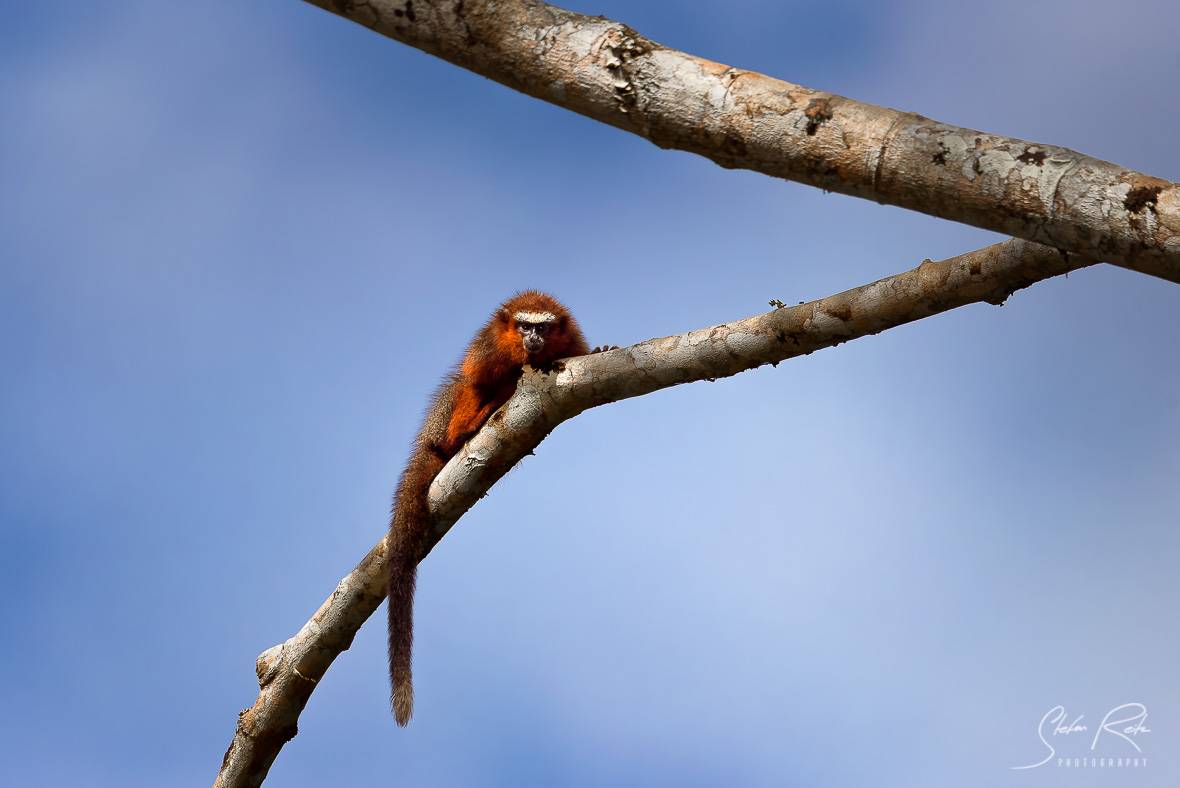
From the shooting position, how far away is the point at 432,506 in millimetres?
7504

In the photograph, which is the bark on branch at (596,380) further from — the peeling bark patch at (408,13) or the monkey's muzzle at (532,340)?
the peeling bark patch at (408,13)

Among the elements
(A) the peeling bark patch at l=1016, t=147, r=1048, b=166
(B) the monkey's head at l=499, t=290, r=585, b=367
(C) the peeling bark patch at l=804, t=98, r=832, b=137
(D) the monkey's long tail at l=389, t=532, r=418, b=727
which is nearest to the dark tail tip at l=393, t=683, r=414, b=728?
(D) the monkey's long tail at l=389, t=532, r=418, b=727

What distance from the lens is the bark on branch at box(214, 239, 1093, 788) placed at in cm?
568

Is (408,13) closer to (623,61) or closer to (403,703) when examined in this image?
(623,61)

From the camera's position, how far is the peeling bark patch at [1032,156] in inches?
153

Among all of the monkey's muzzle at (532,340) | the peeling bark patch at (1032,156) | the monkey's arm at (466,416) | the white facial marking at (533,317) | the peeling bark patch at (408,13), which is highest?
the white facial marking at (533,317)

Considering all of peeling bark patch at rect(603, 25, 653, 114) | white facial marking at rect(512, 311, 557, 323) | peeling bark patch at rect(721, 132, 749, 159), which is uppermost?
white facial marking at rect(512, 311, 557, 323)

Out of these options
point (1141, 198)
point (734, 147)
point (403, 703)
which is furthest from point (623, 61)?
point (403, 703)

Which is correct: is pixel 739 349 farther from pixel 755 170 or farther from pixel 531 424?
pixel 755 170

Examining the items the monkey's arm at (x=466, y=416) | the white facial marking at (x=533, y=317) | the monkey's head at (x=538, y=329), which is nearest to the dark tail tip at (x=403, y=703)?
the monkey's arm at (x=466, y=416)

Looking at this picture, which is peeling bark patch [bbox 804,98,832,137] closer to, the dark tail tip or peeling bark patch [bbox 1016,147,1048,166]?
peeling bark patch [bbox 1016,147,1048,166]

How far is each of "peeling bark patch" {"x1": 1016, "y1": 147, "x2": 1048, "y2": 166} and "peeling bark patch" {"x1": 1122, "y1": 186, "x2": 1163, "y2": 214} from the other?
12.4 inches

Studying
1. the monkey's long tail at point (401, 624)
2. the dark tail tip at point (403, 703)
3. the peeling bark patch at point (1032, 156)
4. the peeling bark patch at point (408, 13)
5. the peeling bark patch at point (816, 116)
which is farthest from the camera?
the dark tail tip at point (403, 703)

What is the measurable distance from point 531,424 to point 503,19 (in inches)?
122
